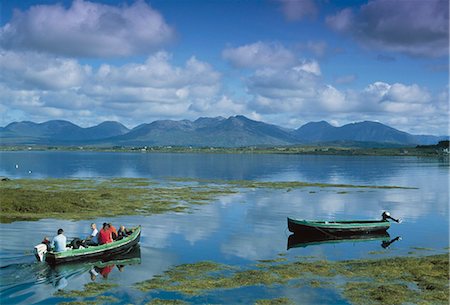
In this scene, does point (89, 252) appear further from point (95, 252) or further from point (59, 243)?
point (59, 243)

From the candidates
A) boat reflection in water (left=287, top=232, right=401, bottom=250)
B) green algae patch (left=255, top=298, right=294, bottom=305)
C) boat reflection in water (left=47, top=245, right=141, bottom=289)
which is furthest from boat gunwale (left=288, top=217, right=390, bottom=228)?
green algae patch (left=255, top=298, right=294, bottom=305)

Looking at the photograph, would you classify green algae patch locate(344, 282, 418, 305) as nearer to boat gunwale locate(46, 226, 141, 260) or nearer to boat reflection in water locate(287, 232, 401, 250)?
boat reflection in water locate(287, 232, 401, 250)

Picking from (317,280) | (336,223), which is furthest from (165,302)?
(336,223)

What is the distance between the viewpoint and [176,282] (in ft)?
104

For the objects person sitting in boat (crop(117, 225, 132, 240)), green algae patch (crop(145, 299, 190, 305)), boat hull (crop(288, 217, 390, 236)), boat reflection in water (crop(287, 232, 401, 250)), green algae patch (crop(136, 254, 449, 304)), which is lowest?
boat reflection in water (crop(287, 232, 401, 250))

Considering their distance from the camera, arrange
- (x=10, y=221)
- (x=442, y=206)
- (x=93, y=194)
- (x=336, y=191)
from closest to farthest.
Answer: (x=10, y=221)
(x=442, y=206)
(x=93, y=194)
(x=336, y=191)

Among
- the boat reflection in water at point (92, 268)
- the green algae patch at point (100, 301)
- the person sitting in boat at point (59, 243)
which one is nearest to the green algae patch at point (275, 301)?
the green algae patch at point (100, 301)

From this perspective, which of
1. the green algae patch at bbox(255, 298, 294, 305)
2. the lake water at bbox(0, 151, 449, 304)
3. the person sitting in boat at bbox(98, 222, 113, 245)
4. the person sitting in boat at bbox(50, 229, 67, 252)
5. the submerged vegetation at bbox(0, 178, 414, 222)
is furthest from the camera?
the submerged vegetation at bbox(0, 178, 414, 222)

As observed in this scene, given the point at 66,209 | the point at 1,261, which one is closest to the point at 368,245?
the point at 1,261

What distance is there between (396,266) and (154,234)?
1022 inches

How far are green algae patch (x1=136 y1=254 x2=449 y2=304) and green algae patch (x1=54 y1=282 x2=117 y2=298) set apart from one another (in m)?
2.33

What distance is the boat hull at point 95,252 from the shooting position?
3509 centimetres

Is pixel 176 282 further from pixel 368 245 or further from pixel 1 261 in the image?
pixel 368 245

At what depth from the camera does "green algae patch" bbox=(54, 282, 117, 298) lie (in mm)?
28727
